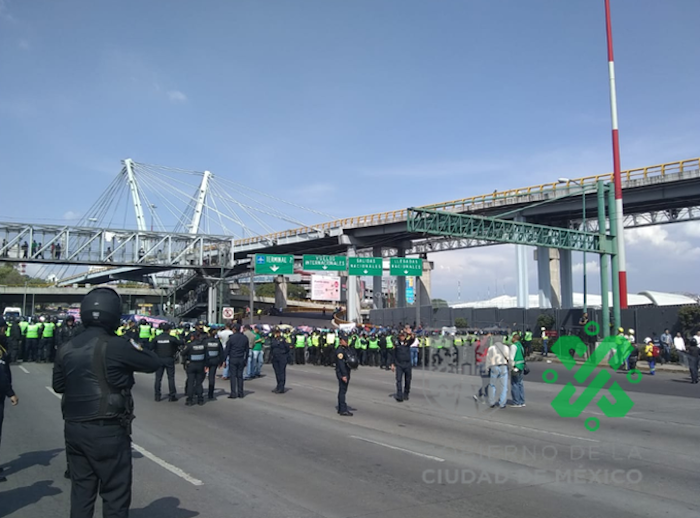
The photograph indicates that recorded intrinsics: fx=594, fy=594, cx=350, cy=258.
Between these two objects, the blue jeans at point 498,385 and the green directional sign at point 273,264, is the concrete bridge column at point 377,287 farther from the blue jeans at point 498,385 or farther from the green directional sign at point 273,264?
the blue jeans at point 498,385

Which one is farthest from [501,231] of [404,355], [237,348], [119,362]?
[119,362]

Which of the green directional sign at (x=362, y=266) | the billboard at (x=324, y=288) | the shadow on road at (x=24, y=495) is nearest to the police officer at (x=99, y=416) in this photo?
the shadow on road at (x=24, y=495)

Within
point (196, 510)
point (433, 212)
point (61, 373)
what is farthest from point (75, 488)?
point (433, 212)

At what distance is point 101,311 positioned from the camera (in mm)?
4586

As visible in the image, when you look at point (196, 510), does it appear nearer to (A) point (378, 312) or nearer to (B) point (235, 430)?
(B) point (235, 430)

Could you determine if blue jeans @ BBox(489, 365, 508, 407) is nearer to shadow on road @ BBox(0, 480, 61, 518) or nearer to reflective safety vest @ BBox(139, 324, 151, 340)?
shadow on road @ BBox(0, 480, 61, 518)

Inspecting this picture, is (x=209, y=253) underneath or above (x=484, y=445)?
above

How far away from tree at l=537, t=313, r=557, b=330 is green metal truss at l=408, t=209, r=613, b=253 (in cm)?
683

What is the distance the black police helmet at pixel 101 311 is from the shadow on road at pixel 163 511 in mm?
2515

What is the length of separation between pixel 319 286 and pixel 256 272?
1628 cm

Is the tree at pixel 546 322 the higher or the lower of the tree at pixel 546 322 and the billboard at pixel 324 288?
the lower

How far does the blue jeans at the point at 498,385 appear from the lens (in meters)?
13.7

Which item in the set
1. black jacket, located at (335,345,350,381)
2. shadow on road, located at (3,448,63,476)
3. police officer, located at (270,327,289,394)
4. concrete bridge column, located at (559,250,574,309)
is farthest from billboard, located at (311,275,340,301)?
shadow on road, located at (3,448,63,476)

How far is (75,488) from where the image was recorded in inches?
173
